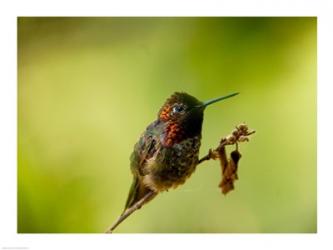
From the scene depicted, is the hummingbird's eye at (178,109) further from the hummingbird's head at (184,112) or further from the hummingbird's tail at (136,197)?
the hummingbird's tail at (136,197)

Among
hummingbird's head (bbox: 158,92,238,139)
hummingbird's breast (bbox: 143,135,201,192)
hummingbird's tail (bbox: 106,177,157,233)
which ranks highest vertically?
hummingbird's head (bbox: 158,92,238,139)

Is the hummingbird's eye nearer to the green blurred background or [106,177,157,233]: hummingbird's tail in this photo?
the green blurred background

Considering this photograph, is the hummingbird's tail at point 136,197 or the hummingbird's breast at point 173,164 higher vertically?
the hummingbird's breast at point 173,164

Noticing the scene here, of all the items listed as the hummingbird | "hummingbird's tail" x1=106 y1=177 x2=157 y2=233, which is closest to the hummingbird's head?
the hummingbird

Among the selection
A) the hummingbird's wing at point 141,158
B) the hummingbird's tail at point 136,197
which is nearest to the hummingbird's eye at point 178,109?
the hummingbird's wing at point 141,158
